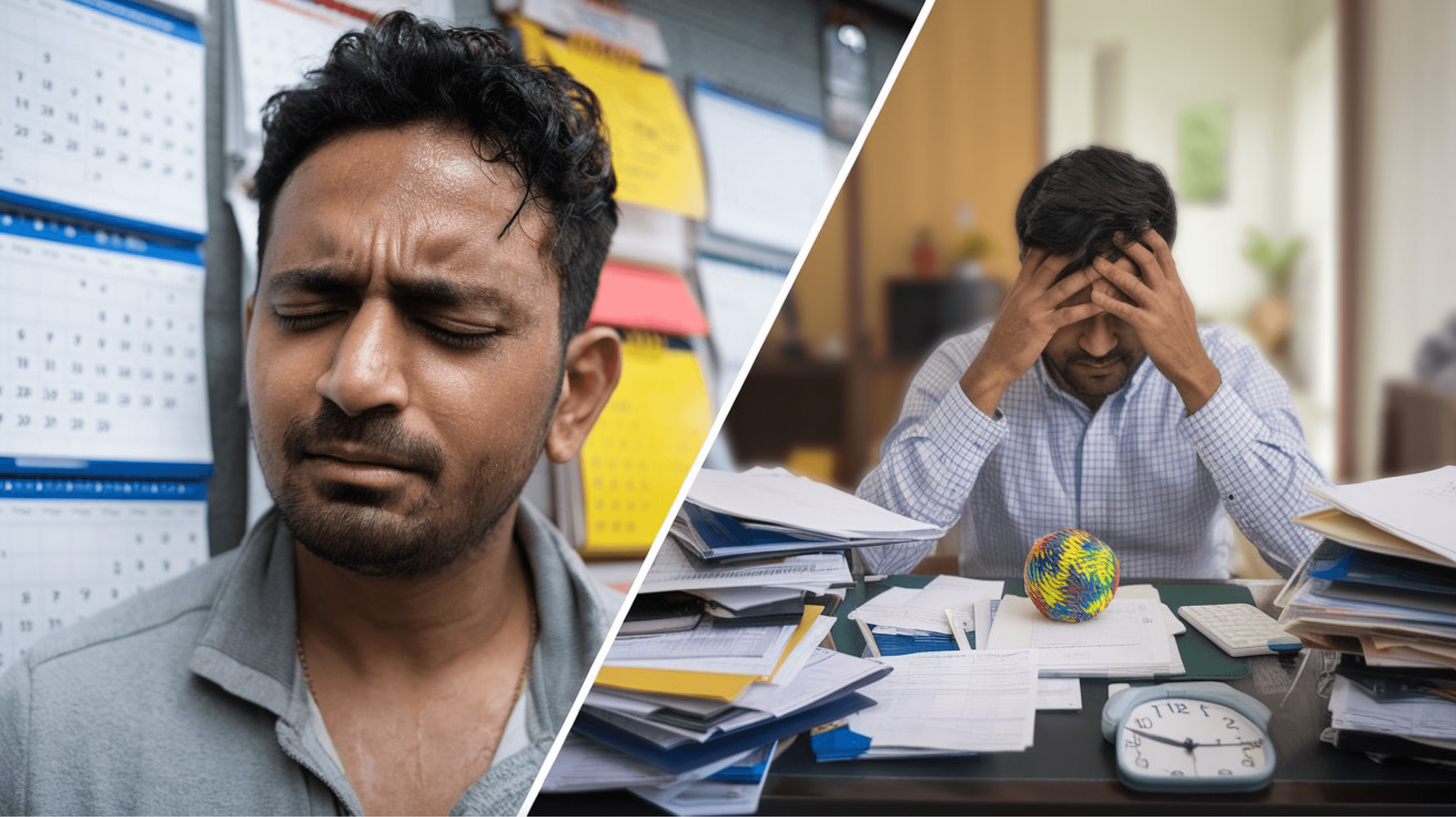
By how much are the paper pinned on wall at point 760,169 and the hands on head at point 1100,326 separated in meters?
0.41

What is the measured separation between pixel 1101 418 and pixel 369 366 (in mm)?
428

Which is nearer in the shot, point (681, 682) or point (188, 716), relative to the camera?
point (681, 682)

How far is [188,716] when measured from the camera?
0.61 m

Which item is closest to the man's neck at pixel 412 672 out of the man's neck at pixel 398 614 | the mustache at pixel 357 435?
the man's neck at pixel 398 614

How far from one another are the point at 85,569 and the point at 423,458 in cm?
25

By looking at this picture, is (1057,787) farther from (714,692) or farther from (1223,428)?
(1223,428)

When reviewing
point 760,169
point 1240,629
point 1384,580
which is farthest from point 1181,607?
point 760,169

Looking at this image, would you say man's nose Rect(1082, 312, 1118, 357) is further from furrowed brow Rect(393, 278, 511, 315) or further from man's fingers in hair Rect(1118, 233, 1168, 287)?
furrowed brow Rect(393, 278, 511, 315)

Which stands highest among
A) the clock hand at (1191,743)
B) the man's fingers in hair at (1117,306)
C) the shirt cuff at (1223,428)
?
the man's fingers in hair at (1117,306)

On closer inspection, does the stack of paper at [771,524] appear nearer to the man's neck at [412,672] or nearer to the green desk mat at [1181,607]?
Answer: the green desk mat at [1181,607]

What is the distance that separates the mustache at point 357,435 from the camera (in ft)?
1.83

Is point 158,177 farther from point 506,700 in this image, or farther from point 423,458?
point 506,700

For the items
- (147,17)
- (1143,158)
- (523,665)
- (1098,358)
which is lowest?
(523,665)

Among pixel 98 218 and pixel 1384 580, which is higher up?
pixel 98 218
